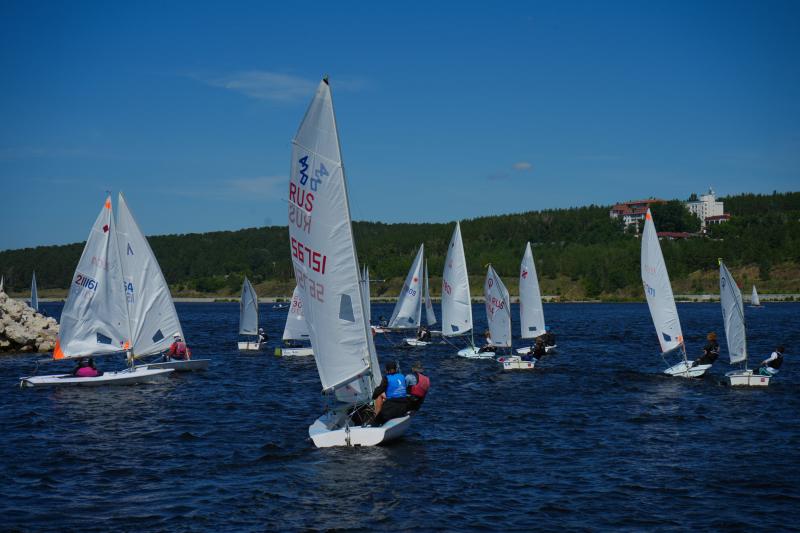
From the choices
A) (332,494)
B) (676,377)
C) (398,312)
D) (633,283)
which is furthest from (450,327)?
(633,283)

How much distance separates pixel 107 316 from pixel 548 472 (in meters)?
22.1

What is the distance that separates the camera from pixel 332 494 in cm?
1736

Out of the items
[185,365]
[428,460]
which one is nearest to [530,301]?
[185,365]

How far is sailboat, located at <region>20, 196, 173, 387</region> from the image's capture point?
34562 mm

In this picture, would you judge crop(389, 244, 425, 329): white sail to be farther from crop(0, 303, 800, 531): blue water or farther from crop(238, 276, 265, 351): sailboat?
crop(0, 303, 800, 531): blue water

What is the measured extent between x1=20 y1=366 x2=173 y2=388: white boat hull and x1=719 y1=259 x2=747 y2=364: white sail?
2319cm

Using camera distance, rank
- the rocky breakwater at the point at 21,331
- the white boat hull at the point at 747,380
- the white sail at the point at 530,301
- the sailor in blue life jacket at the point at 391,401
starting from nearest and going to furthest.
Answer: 1. the sailor in blue life jacket at the point at 391,401
2. the white boat hull at the point at 747,380
3. the white sail at the point at 530,301
4. the rocky breakwater at the point at 21,331

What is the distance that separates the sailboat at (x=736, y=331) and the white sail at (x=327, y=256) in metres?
17.4

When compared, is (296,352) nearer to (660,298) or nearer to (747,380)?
(660,298)

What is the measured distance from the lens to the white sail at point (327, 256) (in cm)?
2003

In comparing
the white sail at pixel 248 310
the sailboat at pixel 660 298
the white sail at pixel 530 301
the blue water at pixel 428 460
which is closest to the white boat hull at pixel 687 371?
Answer: the sailboat at pixel 660 298

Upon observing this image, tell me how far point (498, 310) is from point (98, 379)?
65.1 ft

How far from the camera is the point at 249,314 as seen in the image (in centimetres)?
5706

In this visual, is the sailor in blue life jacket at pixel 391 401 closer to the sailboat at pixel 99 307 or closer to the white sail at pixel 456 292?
the sailboat at pixel 99 307
